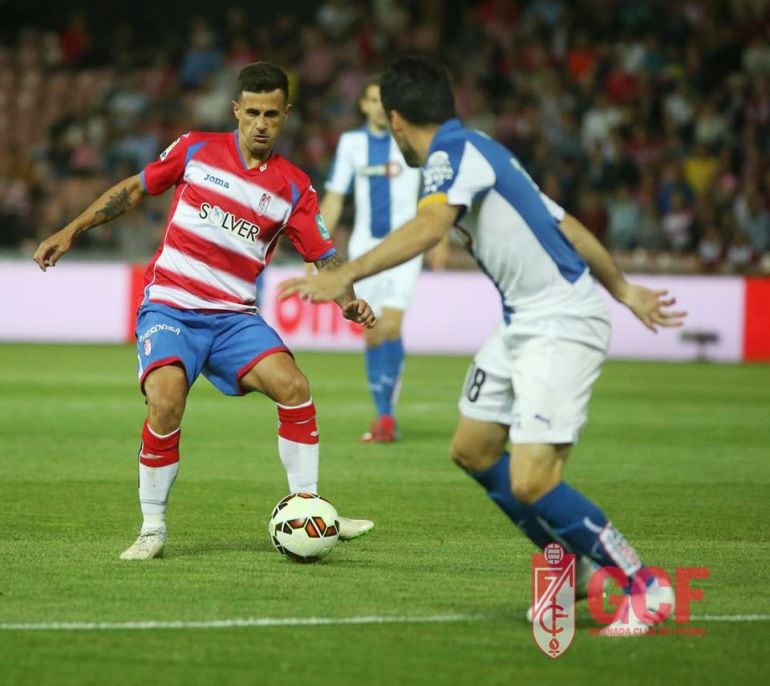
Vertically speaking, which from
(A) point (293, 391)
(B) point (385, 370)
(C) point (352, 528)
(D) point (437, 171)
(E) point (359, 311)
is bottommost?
(B) point (385, 370)

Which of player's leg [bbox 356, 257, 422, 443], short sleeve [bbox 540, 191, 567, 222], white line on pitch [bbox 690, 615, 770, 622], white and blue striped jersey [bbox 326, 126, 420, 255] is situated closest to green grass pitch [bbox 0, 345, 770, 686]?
white line on pitch [bbox 690, 615, 770, 622]

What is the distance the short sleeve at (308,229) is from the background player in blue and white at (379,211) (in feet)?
14.8

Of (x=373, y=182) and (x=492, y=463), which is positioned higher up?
(x=373, y=182)

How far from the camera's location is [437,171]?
18.1ft

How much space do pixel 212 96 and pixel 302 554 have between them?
59.3 ft

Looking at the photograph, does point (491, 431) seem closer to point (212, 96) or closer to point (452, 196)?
point (452, 196)

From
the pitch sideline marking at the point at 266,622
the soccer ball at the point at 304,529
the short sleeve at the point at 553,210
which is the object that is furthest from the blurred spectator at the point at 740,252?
the pitch sideline marking at the point at 266,622

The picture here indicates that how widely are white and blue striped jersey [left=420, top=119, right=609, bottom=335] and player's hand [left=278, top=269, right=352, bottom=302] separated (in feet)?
1.57

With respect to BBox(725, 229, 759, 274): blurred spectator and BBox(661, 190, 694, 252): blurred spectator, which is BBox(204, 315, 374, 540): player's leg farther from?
BBox(661, 190, 694, 252): blurred spectator

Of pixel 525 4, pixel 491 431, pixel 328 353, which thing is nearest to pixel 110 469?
pixel 491 431

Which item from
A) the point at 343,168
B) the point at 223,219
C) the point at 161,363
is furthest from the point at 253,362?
the point at 343,168

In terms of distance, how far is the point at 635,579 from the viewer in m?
5.46

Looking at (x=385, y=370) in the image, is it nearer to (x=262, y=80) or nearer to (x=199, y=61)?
(x=262, y=80)

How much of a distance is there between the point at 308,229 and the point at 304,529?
4.70 feet
